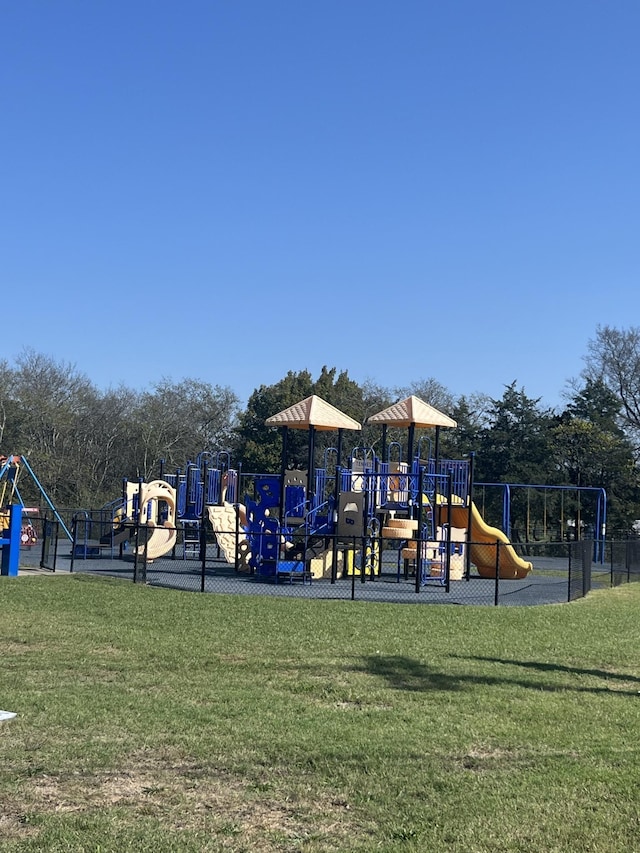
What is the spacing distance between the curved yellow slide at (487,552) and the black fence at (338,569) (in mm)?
50

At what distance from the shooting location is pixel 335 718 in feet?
27.4

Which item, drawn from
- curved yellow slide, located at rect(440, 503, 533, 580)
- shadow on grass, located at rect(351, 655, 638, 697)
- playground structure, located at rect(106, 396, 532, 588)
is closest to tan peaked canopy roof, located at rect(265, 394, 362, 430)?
playground structure, located at rect(106, 396, 532, 588)

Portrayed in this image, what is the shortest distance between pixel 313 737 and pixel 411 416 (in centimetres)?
1925

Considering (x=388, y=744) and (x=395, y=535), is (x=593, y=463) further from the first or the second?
(x=388, y=744)

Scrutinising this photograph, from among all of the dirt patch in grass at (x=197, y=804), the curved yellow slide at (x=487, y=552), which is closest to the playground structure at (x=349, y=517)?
the curved yellow slide at (x=487, y=552)

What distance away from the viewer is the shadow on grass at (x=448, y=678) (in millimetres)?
9969

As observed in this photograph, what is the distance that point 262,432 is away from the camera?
195ft

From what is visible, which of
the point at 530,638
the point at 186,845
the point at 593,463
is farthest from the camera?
the point at 593,463

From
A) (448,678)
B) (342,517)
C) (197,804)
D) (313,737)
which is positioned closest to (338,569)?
(342,517)

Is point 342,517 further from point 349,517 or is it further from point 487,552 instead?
point 487,552

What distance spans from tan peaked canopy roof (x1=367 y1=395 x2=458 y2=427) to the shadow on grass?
15188 mm

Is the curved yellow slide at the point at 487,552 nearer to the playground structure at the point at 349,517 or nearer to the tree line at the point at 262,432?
the playground structure at the point at 349,517

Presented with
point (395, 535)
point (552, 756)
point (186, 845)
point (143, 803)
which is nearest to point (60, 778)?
point (143, 803)

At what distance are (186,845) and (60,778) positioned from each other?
5.02 feet
